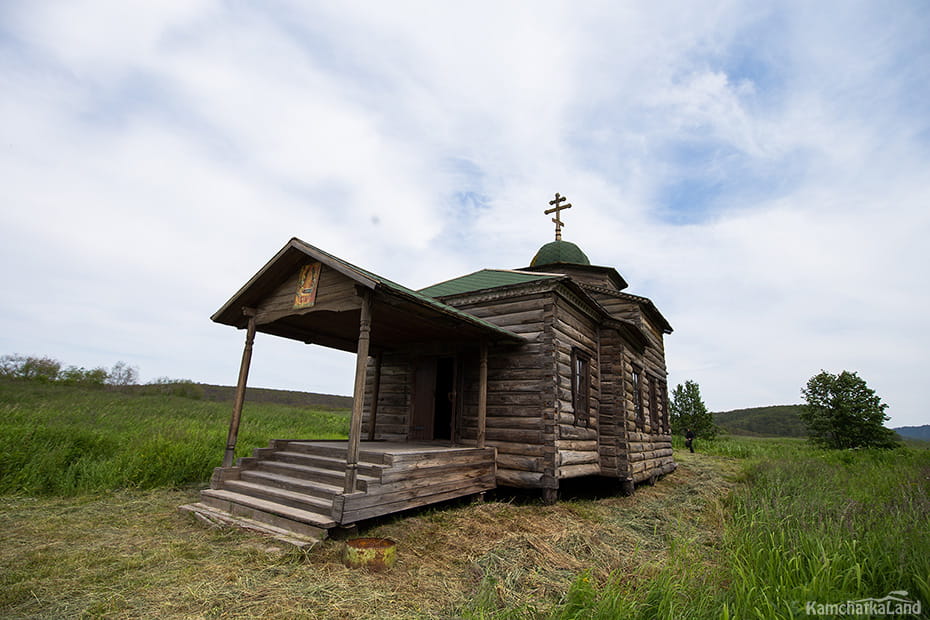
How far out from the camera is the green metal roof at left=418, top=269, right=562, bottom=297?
11.2m

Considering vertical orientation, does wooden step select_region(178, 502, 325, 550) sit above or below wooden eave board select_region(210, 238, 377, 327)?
below

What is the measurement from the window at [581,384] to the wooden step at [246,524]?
21.1 feet

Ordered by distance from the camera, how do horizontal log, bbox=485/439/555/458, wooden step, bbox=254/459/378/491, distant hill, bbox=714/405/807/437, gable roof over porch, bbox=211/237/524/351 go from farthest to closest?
distant hill, bbox=714/405/807/437 → horizontal log, bbox=485/439/555/458 → gable roof over porch, bbox=211/237/524/351 → wooden step, bbox=254/459/378/491

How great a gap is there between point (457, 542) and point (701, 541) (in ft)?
11.2

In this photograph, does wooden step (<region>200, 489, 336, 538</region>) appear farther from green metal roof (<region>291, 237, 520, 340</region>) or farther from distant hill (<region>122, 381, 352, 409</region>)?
distant hill (<region>122, 381, 352, 409</region>)

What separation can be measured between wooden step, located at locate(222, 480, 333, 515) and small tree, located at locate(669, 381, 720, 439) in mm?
36465

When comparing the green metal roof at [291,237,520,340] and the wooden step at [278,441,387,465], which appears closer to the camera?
the green metal roof at [291,237,520,340]

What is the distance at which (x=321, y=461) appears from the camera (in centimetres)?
736

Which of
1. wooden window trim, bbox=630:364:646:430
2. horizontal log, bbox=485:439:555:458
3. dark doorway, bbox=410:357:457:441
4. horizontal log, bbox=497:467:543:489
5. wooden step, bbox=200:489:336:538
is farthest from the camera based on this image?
wooden window trim, bbox=630:364:646:430

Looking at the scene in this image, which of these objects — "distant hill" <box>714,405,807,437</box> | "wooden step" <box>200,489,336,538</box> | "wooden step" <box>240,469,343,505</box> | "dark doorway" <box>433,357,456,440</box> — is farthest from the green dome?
"distant hill" <box>714,405,807,437</box>

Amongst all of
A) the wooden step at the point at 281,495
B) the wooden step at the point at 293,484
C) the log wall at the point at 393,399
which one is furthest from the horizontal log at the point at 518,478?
the wooden step at the point at 281,495

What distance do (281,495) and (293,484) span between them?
0.27 meters

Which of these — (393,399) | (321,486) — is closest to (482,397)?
(393,399)

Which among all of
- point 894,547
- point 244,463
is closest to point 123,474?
point 244,463
